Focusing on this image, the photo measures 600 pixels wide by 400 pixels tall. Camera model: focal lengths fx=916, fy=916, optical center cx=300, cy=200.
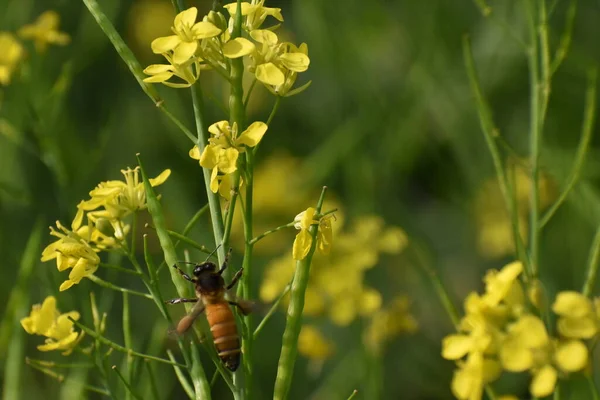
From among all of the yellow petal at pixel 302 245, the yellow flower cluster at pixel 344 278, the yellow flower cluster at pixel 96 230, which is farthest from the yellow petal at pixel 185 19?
the yellow flower cluster at pixel 344 278

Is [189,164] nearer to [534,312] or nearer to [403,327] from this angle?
[403,327]

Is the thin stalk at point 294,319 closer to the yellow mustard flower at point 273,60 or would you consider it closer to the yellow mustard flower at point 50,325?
the yellow mustard flower at point 273,60

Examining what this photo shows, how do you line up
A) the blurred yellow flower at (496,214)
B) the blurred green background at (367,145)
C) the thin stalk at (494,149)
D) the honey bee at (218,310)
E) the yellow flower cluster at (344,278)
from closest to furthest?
the honey bee at (218,310), the thin stalk at (494,149), the yellow flower cluster at (344,278), the blurred green background at (367,145), the blurred yellow flower at (496,214)

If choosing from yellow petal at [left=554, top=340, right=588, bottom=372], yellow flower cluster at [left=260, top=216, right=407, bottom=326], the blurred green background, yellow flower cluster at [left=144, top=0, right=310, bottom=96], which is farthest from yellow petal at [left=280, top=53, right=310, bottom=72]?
the blurred green background

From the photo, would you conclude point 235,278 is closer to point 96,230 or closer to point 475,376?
point 96,230

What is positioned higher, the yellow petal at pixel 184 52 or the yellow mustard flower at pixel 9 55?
the yellow mustard flower at pixel 9 55

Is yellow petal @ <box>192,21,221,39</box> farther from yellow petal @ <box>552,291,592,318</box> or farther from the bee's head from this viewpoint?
yellow petal @ <box>552,291,592,318</box>

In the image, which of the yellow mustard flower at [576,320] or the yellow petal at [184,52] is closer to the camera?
the yellow petal at [184,52]

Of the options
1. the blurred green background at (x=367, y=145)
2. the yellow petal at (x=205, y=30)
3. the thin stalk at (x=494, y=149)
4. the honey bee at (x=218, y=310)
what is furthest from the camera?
the blurred green background at (x=367, y=145)
